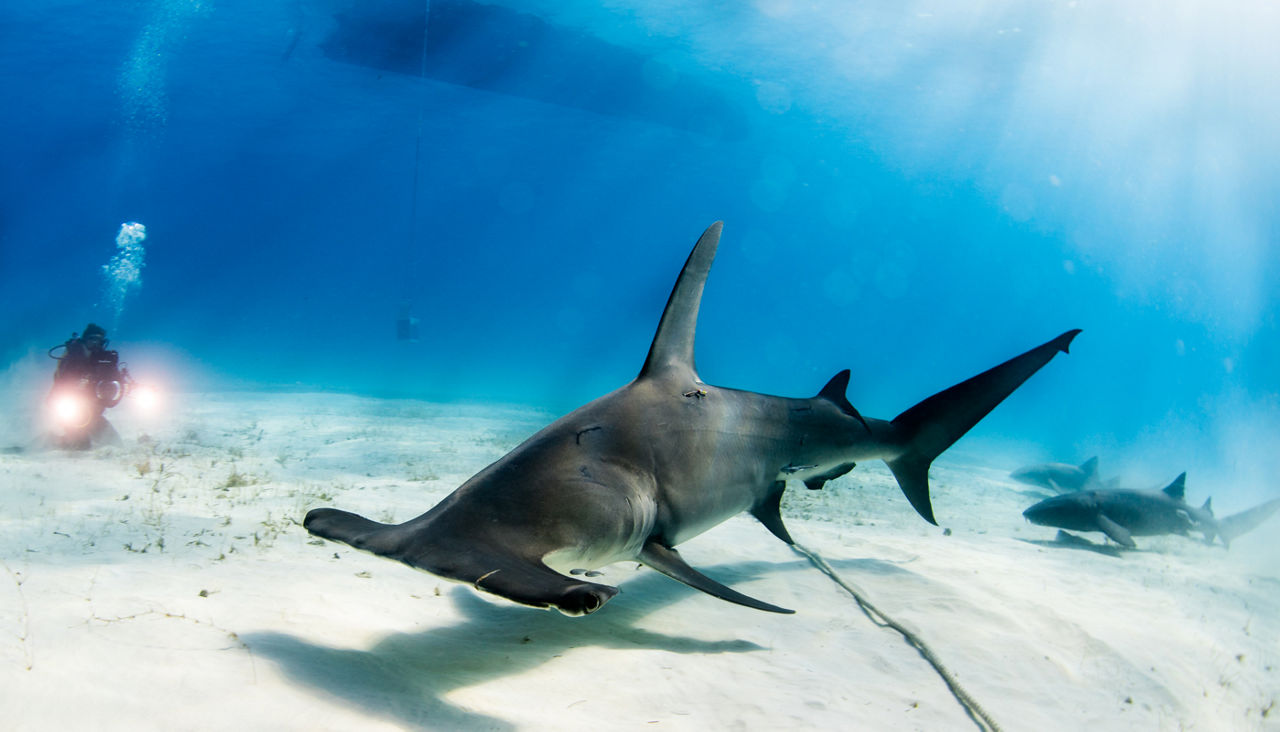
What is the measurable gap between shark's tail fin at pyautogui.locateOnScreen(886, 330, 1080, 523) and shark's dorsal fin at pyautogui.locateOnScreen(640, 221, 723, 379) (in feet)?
6.14

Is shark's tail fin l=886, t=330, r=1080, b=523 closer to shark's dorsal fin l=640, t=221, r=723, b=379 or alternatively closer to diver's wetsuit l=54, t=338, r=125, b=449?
shark's dorsal fin l=640, t=221, r=723, b=379

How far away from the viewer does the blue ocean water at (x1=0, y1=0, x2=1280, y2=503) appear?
3400 cm

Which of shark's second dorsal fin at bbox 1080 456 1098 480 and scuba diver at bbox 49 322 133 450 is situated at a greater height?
scuba diver at bbox 49 322 133 450

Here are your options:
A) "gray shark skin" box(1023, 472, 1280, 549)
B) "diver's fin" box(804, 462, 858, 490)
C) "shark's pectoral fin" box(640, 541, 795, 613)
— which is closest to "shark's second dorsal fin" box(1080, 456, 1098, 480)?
"gray shark skin" box(1023, 472, 1280, 549)

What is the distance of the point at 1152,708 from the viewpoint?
340 centimetres

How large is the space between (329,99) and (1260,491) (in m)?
63.5

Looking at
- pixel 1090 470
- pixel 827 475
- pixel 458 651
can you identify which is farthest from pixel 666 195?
pixel 458 651

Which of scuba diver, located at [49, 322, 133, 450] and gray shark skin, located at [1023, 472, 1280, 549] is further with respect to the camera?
scuba diver, located at [49, 322, 133, 450]

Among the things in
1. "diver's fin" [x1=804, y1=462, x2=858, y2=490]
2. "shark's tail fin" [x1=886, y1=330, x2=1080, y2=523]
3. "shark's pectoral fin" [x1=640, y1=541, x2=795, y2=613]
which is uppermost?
"shark's tail fin" [x1=886, y1=330, x2=1080, y2=523]

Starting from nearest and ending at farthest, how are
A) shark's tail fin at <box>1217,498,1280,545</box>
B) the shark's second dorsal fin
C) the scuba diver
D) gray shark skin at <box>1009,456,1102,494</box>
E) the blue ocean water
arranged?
the scuba diver < shark's tail fin at <box>1217,498,1280,545</box> < gray shark skin at <box>1009,456,1102,494</box> < the shark's second dorsal fin < the blue ocean water

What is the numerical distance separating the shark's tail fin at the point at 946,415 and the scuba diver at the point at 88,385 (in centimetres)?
1112

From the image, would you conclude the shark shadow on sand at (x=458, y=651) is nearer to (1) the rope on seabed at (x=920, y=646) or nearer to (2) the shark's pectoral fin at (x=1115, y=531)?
(1) the rope on seabed at (x=920, y=646)

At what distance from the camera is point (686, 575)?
2854 millimetres

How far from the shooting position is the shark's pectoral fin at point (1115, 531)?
26.5 feet
